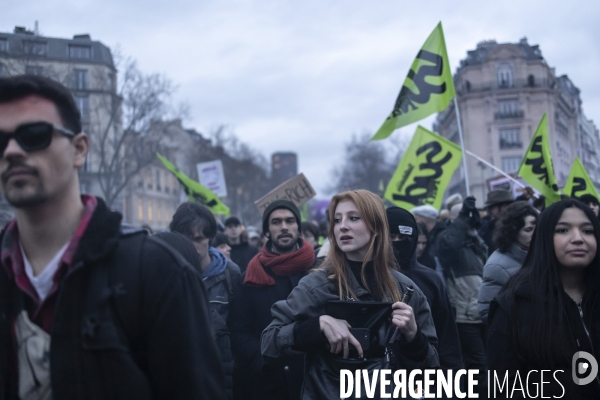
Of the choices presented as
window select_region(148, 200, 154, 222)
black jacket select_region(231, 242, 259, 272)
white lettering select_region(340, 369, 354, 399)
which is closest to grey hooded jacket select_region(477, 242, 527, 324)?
white lettering select_region(340, 369, 354, 399)

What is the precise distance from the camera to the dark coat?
4711 millimetres

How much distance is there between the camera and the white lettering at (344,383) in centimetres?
312

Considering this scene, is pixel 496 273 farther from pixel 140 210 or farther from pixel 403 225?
pixel 140 210

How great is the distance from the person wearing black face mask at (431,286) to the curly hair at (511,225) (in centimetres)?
82

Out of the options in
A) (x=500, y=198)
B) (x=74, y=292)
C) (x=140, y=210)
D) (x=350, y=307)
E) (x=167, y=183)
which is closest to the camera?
(x=74, y=292)

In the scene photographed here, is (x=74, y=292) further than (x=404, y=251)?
No

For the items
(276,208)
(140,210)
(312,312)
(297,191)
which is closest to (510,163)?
(140,210)

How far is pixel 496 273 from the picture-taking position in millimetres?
4965

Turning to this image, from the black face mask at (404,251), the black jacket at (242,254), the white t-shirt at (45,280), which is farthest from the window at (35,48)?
the white t-shirt at (45,280)

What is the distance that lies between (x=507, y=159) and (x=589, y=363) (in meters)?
65.5

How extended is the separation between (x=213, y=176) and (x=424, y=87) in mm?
8672

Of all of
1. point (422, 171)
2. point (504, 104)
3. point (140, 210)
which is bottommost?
point (422, 171)

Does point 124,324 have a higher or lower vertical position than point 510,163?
lower

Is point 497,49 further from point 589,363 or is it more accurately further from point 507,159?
point 589,363
